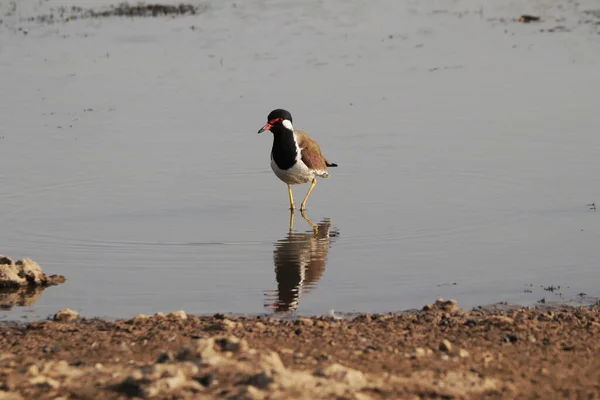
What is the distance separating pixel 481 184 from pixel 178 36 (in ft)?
46.8

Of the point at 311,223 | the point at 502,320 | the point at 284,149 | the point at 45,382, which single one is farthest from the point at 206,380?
the point at 284,149

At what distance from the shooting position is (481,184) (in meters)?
14.6

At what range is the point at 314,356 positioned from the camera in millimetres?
7754

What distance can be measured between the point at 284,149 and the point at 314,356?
6.86 meters

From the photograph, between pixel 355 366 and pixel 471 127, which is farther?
pixel 471 127

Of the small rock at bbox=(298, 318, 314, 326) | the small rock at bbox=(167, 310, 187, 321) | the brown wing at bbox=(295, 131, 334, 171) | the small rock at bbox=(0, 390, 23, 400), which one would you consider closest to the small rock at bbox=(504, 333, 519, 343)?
the small rock at bbox=(298, 318, 314, 326)

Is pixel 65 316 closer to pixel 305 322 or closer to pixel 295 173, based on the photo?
pixel 305 322

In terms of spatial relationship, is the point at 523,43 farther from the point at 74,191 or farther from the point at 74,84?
the point at 74,191

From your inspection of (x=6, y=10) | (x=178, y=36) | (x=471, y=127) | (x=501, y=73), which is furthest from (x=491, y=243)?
(x=6, y=10)

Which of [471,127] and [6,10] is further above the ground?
[6,10]

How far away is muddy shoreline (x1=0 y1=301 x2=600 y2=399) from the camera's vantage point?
6.92m

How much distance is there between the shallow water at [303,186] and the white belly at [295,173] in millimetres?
362

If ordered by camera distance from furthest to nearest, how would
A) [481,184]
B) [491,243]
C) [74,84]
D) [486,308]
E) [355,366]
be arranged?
[74,84] → [481,184] → [491,243] → [486,308] → [355,366]

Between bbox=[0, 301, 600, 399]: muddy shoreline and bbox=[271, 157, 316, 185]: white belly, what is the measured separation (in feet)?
15.9
